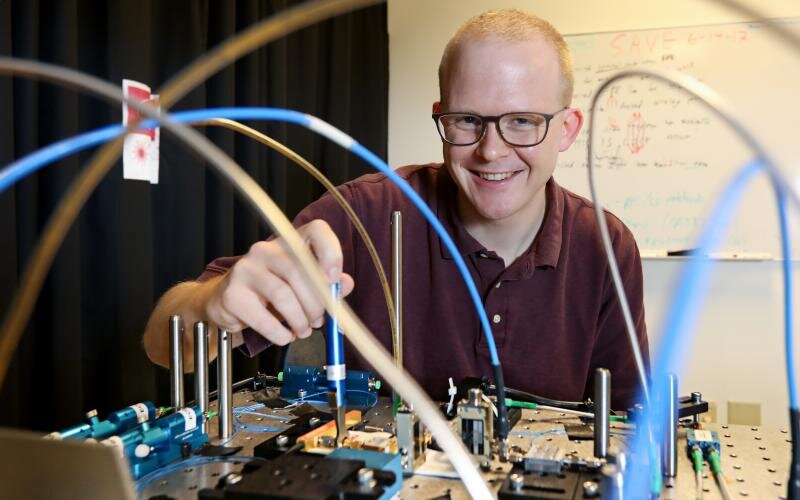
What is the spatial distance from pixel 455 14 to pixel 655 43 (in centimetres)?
88

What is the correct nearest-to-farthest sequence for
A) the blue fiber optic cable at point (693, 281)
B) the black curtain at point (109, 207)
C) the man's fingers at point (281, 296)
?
the blue fiber optic cable at point (693, 281) < the man's fingers at point (281, 296) < the black curtain at point (109, 207)

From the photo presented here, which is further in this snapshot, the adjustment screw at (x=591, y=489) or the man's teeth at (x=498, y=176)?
the man's teeth at (x=498, y=176)

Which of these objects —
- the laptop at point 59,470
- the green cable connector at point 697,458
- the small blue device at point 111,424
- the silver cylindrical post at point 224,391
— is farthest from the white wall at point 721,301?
the laptop at point 59,470

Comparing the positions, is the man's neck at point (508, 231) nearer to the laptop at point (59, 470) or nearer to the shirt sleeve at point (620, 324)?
the shirt sleeve at point (620, 324)

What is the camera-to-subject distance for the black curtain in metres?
1.38

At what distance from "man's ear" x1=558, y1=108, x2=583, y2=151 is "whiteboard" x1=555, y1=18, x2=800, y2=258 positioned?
50.4 inches

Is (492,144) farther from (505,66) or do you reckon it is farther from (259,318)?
(259,318)

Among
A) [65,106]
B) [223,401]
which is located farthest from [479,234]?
[65,106]

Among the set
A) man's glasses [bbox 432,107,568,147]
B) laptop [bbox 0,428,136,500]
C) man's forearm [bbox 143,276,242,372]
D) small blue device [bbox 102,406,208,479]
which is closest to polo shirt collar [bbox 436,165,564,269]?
man's glasses [bbox 432,107,568,147]

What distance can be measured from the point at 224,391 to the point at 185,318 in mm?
223

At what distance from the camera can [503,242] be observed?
1.51 metres

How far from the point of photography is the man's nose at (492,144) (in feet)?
4.26

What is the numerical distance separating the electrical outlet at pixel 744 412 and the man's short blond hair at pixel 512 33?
1.82 m

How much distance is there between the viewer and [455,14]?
3.02 metres
